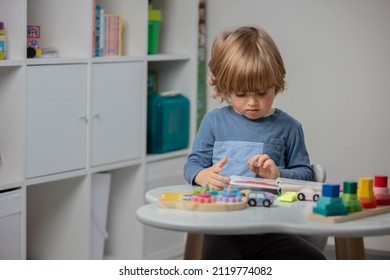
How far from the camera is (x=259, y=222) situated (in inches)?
48.5

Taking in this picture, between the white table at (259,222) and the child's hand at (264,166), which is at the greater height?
the child's hand at (264,166)

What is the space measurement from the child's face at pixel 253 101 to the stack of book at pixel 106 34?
930mm

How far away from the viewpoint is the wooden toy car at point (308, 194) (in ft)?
4.63

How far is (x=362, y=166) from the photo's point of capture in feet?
8.68

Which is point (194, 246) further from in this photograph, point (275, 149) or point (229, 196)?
point (275, 149)

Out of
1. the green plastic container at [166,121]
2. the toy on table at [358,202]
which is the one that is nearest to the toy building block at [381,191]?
the toy on table at [358,202]

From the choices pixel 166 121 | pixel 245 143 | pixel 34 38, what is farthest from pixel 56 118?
pixel 245 143

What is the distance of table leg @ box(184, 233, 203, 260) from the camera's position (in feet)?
4.86

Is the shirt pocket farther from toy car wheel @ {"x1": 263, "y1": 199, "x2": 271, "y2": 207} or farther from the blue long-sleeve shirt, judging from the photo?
toy car wheel @ {"x1": 263, "y1": 199, "x2": 271, "y2": 207}

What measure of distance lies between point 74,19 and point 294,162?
3.29 feet

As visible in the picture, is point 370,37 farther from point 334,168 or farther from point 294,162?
point 294,162

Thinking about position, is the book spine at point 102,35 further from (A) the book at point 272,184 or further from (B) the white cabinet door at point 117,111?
(A) the book at point 272,184

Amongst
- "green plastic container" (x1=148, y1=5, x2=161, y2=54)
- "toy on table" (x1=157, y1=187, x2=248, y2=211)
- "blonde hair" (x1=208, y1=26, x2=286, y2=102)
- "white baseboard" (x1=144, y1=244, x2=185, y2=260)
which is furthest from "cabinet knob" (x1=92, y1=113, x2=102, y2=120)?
"toy on table" (x1=157, y1=187, x2=248, y2=211)

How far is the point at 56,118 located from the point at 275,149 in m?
0.83
